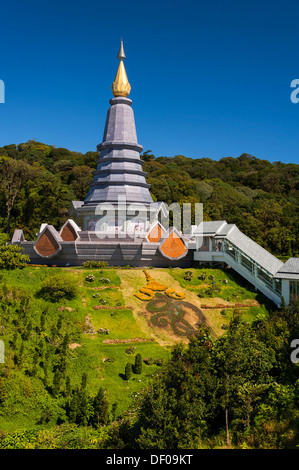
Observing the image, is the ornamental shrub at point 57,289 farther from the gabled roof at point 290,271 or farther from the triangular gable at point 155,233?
the gabled roof at point 290,271

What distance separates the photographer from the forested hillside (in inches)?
2004

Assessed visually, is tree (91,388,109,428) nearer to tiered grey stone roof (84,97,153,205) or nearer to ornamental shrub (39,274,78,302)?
ornamental shrub (39,274,78,302)

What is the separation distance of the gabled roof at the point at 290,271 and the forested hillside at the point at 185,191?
2194cm

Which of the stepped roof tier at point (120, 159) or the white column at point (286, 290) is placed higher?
the stepped roof tier at point (120, 159)

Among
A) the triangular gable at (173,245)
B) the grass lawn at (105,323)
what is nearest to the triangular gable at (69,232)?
the grass lawn at (105,323)

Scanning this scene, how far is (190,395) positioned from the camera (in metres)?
13.3

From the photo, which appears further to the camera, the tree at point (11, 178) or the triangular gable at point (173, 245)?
the tree at point (11, 178)

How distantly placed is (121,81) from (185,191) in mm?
29745

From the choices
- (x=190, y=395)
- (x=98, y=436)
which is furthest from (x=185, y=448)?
(x=98, y=436)

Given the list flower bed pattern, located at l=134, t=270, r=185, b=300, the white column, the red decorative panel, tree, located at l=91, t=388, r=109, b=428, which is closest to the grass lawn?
flower bed pattern, located at l=134, t=270, r=185, b=300

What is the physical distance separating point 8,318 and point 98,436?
28.7ft

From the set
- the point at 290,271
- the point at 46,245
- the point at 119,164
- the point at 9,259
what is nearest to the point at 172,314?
the point at 290,271

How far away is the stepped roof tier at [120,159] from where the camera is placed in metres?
35.7
